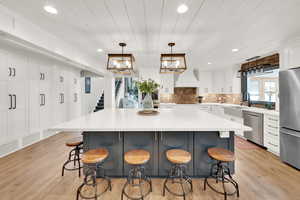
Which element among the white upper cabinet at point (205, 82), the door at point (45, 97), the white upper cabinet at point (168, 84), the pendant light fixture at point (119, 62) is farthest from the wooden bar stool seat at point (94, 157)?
the white upper cabinet at point (205, 82)

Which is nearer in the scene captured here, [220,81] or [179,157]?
[179,157]

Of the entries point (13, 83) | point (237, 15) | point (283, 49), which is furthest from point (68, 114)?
point (283, 49)

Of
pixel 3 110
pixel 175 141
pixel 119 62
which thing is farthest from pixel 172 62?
pixel 3 110

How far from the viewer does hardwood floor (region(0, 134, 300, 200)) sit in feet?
6.09

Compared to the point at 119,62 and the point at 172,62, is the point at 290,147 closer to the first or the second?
the point at 172,62

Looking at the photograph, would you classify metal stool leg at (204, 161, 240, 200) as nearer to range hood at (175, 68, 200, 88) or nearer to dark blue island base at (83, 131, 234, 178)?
dark blue island base at (83, 131, 234, 178)

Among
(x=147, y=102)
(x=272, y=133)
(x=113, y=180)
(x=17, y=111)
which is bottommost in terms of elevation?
(x=113, y=180)

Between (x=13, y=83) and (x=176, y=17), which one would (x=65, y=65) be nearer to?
(x=13, y=83)

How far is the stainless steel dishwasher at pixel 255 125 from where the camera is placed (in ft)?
11.2

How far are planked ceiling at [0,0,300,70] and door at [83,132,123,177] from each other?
1.86 m

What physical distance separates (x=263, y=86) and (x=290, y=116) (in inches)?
85.5

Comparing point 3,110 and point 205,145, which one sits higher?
point 3,110

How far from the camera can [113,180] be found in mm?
2158

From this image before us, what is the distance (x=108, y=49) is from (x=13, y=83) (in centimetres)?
235
